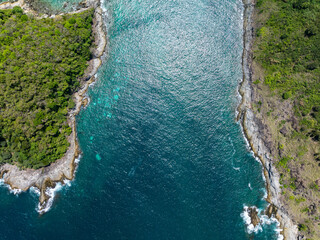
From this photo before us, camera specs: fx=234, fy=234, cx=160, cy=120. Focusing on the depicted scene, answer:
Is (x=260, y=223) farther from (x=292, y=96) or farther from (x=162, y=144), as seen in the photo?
(x=292, y=96)

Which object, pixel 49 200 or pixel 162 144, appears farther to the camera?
pixel 162 144

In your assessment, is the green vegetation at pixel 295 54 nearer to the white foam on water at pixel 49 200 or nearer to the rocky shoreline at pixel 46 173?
the rocky shoreline at pixel 46 173

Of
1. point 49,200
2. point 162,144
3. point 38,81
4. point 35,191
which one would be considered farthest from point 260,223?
point 38,81

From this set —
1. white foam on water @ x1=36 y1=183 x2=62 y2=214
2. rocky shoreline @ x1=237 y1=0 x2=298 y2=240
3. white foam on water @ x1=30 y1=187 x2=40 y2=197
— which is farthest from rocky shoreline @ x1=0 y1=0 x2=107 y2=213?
rocky shoreline @ x1=237 y1=0 x2=298 y2=240

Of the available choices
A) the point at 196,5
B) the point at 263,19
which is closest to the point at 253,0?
the point at 263,19

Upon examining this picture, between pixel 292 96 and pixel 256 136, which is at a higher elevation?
pixel 292 96

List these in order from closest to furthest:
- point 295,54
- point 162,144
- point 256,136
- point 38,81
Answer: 1. point 162,144
2. point 256,136
3. point 38,81
4. point 295,54

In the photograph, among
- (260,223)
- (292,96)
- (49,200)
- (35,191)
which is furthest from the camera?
(292,96)

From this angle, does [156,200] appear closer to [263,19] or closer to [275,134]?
[275,134]
